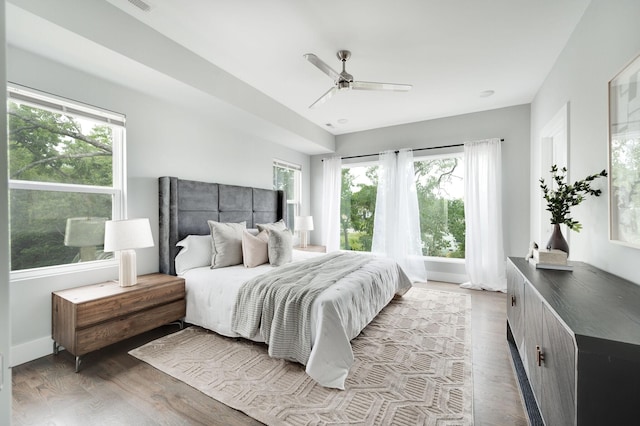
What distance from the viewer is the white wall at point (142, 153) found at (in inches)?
85.7

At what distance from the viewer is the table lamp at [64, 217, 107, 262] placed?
2471 millimetres

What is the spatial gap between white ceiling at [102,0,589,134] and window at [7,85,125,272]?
3.54 ft

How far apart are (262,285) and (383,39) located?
7.95 feet

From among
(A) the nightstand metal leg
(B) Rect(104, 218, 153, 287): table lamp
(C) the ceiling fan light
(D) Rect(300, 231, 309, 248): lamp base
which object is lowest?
(A) the nightstand metal leg

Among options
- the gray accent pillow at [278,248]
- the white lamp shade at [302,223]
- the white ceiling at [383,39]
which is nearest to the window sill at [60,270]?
the gray accent pillow at [278,248]

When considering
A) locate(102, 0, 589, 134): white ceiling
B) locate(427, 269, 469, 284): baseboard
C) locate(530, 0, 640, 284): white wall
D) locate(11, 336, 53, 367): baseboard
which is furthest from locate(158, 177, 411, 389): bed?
locate(530, 0, 640, 284): white wall

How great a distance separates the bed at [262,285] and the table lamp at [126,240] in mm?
513

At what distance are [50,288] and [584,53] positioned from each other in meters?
4.63

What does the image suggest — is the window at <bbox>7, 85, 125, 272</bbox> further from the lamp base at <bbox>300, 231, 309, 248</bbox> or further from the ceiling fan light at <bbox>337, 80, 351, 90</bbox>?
the lamp base at <bbox>300, 231, 309, 248</bbox>

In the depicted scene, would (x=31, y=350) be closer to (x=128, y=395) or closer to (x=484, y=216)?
(x=128, y=395)

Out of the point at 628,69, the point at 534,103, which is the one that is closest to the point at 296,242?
the point at 534,103

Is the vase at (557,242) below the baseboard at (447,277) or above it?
above

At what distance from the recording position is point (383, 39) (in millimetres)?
2471

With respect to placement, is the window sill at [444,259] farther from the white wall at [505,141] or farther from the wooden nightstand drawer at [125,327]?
the wooden nightstand drawer at [125,327]
